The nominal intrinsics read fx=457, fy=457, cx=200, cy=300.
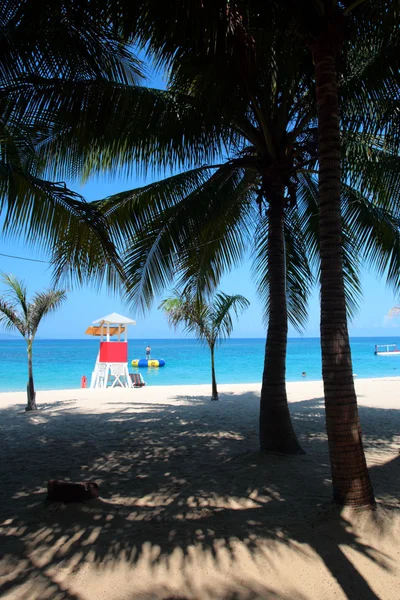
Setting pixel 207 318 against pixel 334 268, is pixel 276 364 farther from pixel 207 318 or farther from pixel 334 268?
pixel 207 318

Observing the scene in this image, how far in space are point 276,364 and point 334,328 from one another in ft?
8.46

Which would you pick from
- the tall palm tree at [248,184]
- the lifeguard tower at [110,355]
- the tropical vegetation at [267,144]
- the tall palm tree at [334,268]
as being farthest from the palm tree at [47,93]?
the lifeguard tower at [110,355]

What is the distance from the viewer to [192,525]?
12.8 ft

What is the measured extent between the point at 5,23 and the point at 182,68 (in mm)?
1990

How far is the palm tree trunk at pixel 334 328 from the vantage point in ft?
12.9

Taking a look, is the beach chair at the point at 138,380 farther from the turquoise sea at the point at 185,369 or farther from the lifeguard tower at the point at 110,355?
the turquoise sea at the point at 185,369

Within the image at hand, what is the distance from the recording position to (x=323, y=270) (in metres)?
4.18

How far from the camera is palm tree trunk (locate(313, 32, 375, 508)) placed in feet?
12.9

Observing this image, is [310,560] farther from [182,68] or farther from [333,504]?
[182,68]

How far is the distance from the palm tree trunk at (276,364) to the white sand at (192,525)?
28cm

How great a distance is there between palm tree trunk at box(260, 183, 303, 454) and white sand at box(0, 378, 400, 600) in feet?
0.92

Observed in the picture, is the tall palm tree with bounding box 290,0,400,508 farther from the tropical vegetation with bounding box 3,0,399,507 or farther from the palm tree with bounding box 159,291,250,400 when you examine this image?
the palm tree with bounding box 159,291,250,400

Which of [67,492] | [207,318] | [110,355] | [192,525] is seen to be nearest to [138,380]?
[110,355]

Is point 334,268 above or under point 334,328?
above
